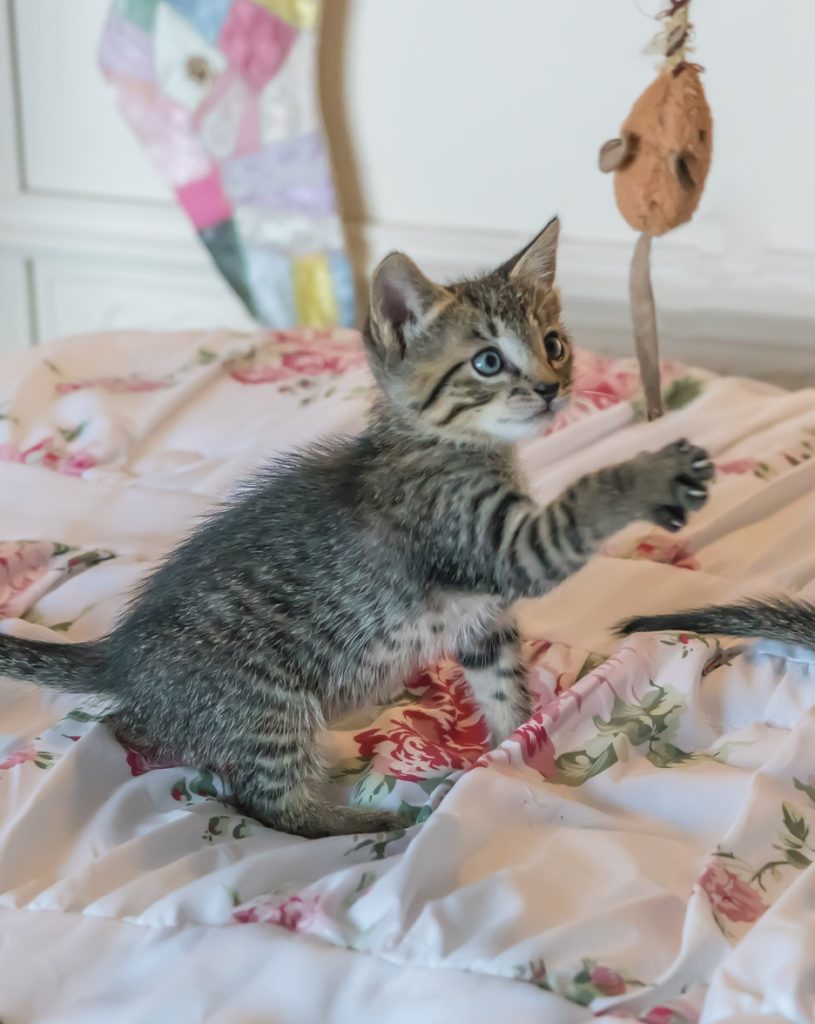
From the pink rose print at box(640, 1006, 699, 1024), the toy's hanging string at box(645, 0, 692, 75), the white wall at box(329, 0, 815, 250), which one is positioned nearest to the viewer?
the pink rose print at box(640, 1006, 699, 1024)

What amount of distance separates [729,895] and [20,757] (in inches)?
24.0

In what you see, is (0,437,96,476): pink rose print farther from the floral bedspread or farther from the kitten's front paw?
the kitten's front paw

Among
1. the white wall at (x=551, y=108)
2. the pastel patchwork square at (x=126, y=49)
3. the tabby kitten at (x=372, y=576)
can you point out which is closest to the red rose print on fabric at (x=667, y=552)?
the tabby kitten at (x=372, y=576)

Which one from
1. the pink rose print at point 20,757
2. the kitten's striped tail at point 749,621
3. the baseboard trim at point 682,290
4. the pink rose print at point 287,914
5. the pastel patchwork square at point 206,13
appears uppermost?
the pastel patchwork square at point 206,13

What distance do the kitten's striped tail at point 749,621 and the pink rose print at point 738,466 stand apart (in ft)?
1.20

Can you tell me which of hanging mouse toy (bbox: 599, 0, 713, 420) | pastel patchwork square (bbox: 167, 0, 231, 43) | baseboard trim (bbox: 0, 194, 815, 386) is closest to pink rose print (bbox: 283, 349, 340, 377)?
baseboard trim (bbox: 0, 194, 815, 386)

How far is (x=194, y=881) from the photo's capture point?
33.5 inches

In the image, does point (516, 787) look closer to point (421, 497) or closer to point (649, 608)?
point (421, 497)

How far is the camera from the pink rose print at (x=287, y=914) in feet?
2.60

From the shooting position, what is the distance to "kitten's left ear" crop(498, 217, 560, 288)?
45.2 inches

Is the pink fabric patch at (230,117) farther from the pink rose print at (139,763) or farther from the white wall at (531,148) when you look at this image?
the pink rose print at (139,763)

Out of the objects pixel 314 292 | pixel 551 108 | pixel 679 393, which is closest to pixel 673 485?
pixel 679 393

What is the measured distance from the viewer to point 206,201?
229 cm

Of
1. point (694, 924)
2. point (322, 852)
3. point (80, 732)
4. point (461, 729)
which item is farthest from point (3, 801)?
point (694, 924)
